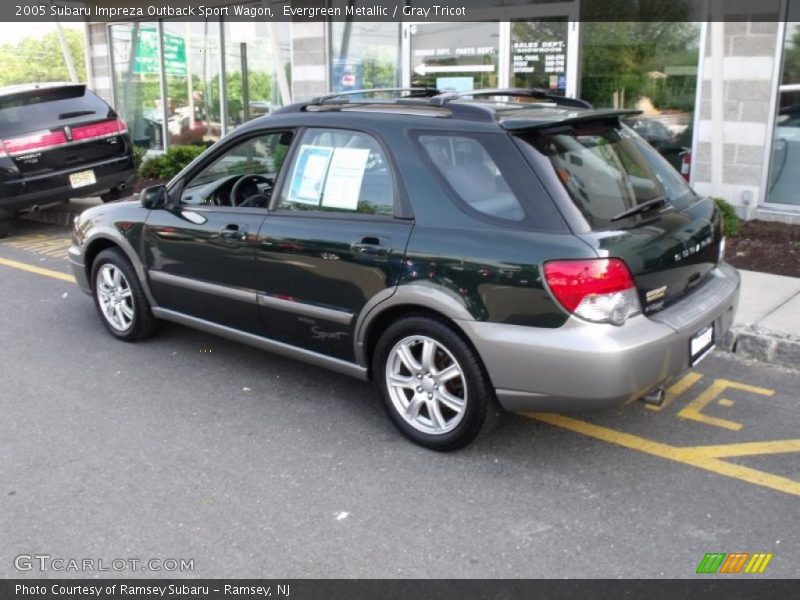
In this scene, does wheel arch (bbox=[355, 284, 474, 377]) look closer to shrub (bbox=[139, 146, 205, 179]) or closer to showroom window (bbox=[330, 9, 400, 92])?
showroom window (bbox=[330, 9, 400, 92])

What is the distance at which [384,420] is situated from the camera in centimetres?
427

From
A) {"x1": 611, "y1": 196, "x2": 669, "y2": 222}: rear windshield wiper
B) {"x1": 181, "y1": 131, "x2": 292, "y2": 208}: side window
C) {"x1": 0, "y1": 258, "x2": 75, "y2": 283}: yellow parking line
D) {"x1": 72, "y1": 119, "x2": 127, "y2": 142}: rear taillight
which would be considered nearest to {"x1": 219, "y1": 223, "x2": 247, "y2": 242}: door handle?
{"x1": 181, "y1": 131, "x2": 292, "y2": 208}: side window

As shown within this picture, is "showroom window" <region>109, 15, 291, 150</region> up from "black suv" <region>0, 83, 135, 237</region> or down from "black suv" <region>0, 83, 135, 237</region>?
up

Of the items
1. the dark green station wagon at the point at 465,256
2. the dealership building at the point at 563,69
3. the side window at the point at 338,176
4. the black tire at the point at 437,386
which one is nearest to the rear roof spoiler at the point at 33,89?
the dealership building at the point at 563,69

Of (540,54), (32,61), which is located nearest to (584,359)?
(540,54)

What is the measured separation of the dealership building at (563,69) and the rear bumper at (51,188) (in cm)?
243

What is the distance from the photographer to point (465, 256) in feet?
11.6

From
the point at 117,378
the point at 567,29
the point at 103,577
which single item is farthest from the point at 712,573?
the point at 567,29

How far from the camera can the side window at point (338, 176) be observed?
156 inches

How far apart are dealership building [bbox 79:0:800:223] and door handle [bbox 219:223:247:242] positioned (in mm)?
2693

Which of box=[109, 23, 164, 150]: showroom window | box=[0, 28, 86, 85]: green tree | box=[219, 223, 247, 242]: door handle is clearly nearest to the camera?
box=[219, 223, 247, 242]: door handle

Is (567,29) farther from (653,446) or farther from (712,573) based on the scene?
(712,573)

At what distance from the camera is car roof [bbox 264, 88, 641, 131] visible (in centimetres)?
367

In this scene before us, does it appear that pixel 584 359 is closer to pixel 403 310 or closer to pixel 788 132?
pixel 403 310
